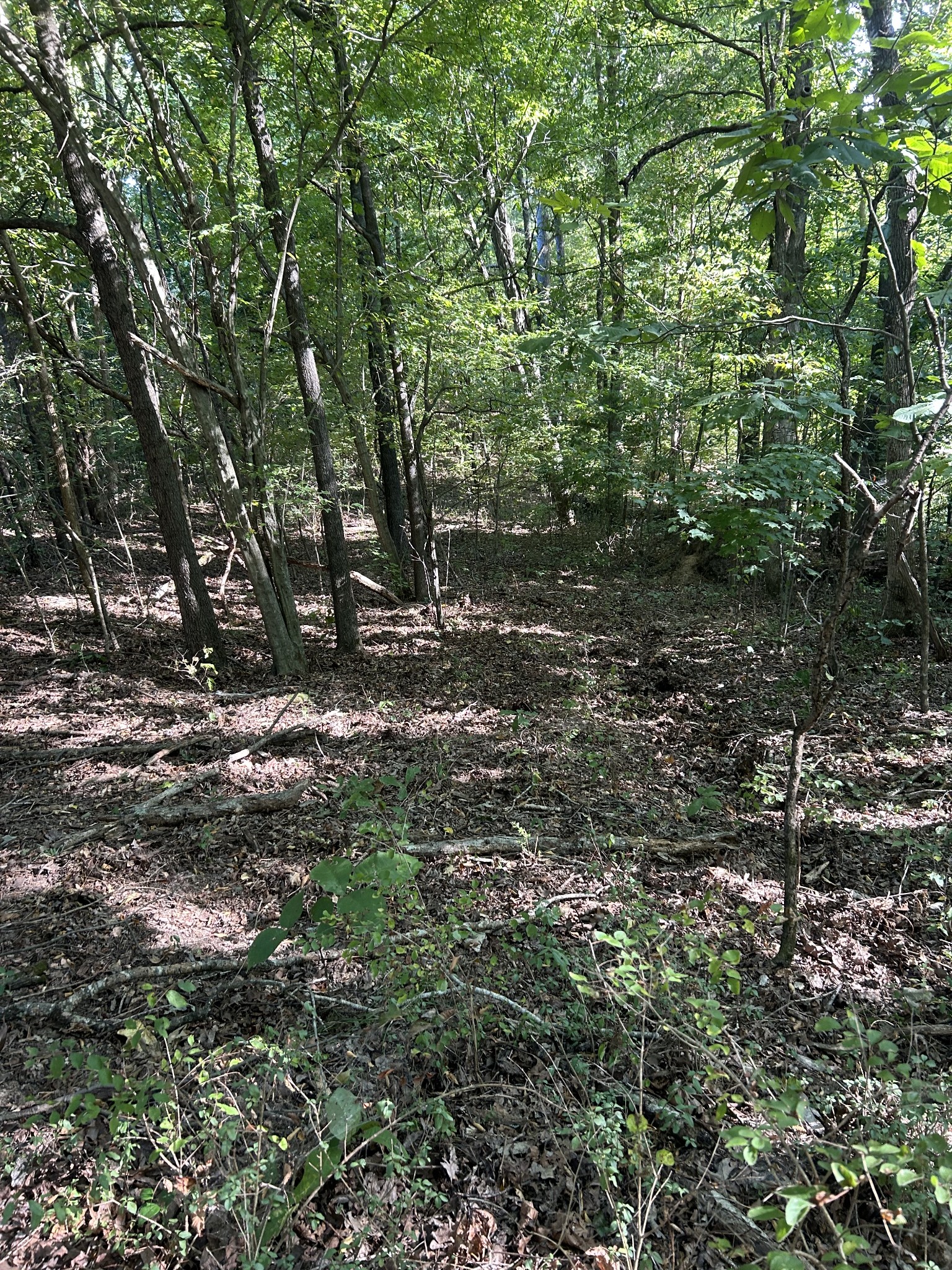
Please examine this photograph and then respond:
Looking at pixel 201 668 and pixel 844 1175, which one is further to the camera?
pixel 201 668

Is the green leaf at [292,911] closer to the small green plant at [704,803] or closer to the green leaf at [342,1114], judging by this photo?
the green leaf at [342,1114]

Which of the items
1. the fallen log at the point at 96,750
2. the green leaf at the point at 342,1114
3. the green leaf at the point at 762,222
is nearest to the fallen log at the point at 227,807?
the fallen log at the point at 96,750

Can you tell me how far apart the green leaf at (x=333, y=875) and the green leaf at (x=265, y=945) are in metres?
0.18

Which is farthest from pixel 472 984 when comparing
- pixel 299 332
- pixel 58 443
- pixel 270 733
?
pixel 58 443

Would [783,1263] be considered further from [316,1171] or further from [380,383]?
[380,383]

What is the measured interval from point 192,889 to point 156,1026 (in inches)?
64.6

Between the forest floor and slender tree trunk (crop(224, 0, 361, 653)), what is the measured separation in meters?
2.10

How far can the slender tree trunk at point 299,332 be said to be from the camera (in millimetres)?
6375

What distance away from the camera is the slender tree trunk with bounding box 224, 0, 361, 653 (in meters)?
6.38

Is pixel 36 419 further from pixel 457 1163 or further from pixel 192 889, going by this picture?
pixel 457 1163

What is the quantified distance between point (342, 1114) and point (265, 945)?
66 cm

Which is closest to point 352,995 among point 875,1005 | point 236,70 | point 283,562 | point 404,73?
point 875,1005

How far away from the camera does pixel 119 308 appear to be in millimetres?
6320

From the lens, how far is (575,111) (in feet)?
36.1
